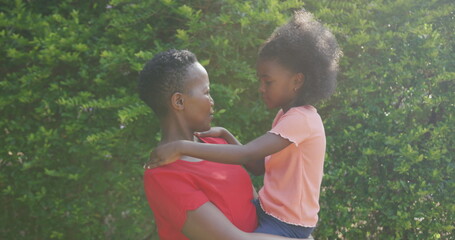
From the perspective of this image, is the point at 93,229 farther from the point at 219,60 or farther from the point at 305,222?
the point at 305,222

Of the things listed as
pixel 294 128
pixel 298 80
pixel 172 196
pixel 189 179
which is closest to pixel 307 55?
pixel 298 80

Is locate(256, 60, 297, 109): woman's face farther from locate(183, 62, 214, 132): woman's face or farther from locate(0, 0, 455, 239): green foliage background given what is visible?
locate(0, 0, 455, 239): green foliage background

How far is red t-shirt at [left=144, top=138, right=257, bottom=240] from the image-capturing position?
235 centimetres

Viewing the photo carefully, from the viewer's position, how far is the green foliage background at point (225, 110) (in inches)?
163

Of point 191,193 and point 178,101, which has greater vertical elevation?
point 178,101

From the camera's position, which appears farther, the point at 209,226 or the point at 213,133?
the point at 213,133

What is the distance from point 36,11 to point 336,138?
3.15m

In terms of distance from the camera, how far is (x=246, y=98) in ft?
14.5

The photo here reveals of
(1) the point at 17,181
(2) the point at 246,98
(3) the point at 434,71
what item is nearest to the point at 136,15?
(2) the point at 246,98

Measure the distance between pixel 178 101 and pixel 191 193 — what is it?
475 millimetres

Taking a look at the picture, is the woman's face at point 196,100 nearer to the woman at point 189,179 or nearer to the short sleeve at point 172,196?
the woman at point 189,179

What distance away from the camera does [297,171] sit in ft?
8.44

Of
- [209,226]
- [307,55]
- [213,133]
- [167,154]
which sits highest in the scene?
[307,55]

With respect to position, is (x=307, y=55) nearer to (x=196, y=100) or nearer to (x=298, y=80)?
(x=298, y=80)
